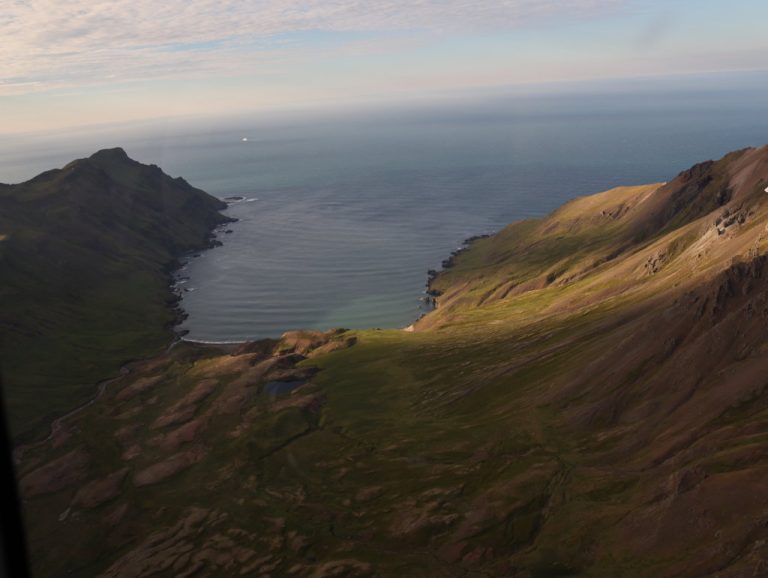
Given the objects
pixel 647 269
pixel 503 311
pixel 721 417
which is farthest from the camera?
pixel 503 311

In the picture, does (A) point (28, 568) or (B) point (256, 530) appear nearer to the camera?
(A) point (28, 568)

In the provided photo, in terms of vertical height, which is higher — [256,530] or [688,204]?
[688,204]

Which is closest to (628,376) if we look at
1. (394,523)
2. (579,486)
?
(579,486)

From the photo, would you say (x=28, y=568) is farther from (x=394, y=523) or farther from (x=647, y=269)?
(x=647, y=269)

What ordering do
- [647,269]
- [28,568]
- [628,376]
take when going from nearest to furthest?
[28,568] → [628,376] → [647,269]

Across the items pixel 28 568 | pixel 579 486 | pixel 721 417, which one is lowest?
pixel 579 486

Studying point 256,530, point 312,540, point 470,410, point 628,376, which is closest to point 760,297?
point 628,376
